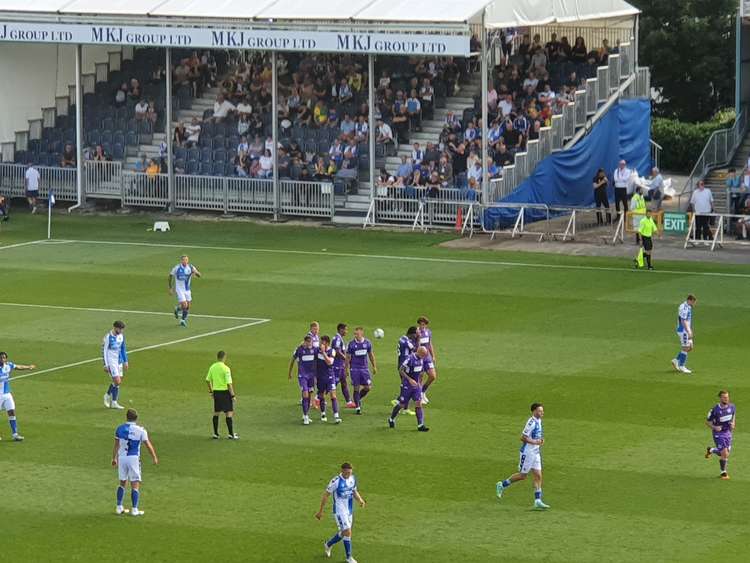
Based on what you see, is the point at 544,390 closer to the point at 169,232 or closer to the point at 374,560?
the point at 374,560

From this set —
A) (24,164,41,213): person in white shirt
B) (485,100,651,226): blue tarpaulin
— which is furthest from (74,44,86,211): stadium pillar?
(485,100,651,226): blue tarpaulin

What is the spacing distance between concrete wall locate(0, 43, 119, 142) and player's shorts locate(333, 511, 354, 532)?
40375mm

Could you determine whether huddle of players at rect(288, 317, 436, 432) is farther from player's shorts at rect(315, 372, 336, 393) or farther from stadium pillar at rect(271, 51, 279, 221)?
stadium pillar at rect(271, 51, 279, 221)

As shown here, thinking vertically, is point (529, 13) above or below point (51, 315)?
above

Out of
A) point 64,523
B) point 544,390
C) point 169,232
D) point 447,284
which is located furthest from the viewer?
point 169,232

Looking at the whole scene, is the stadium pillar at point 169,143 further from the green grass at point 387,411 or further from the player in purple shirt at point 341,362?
the player in purple shirt at point 341,362

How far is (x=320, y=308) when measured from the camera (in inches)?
1574

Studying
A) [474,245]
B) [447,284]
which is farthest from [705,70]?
[447,284]

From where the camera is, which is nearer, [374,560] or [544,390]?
[374,560]

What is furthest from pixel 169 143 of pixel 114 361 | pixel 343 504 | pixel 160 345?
pixel 343 504

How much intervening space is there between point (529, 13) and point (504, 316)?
15818 mm

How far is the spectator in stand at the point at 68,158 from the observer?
58375mm

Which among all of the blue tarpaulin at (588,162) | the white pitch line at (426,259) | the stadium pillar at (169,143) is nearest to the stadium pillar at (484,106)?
the blue tarpaulin at (588,162)

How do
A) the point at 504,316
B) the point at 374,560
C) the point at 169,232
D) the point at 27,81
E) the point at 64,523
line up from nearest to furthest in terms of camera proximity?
the point at 374,560
the point at 64,523
the point at 504,316
the point at 169,232
the point at 27,81
